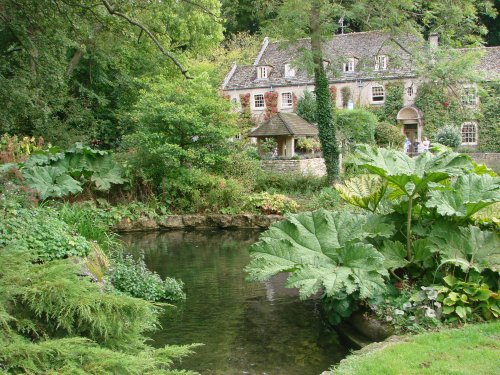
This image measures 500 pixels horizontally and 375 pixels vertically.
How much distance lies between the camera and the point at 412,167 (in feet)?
21.2

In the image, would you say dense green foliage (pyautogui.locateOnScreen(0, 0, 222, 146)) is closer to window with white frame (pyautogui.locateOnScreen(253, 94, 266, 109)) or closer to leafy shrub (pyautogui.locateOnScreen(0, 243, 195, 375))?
leafy shrub (pyautogui.locateOnScreen(0, 243, 195, 375))

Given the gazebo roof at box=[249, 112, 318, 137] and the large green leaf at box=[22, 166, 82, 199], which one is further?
the gazebo roof at box=[249, 112, 318, 137]

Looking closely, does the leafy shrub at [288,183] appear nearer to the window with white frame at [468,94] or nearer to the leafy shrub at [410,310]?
the window with white frame at [468,94]

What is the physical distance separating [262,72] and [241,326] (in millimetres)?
30928

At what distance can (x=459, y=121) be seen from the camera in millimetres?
30562

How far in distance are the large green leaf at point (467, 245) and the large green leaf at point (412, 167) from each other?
61cm

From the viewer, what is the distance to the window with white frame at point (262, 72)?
1407 inches

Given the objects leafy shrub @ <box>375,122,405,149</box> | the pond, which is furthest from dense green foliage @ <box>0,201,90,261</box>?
leafy shrub @ <box>375,122,405,149</box>

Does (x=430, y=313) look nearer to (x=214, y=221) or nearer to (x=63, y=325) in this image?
(x=63, y=325)

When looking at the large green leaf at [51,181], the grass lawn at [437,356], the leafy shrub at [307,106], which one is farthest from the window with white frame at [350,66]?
the grass lawn at [437,356]

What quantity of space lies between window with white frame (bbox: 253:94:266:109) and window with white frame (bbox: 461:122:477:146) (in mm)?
13208

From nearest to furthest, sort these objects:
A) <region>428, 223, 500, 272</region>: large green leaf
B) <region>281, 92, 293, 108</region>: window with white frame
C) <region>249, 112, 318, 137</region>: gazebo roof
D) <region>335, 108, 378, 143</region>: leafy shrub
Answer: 1. <region>428, 223, 500, 272</region>: large green leaf
2. <region>249, 112, 318, 137</region>: gazebo roof
3. <region>335, 108, 378, 143</region>: leafy shrub
4. <region>281, 92, 293, 108</region>: window with white frame

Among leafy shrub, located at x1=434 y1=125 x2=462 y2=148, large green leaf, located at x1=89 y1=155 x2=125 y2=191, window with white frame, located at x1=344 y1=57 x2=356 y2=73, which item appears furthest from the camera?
window with white frame, located at x1=344 y1=57 x2=356 y2=73

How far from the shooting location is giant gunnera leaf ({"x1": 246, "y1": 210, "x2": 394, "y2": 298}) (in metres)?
5.70
